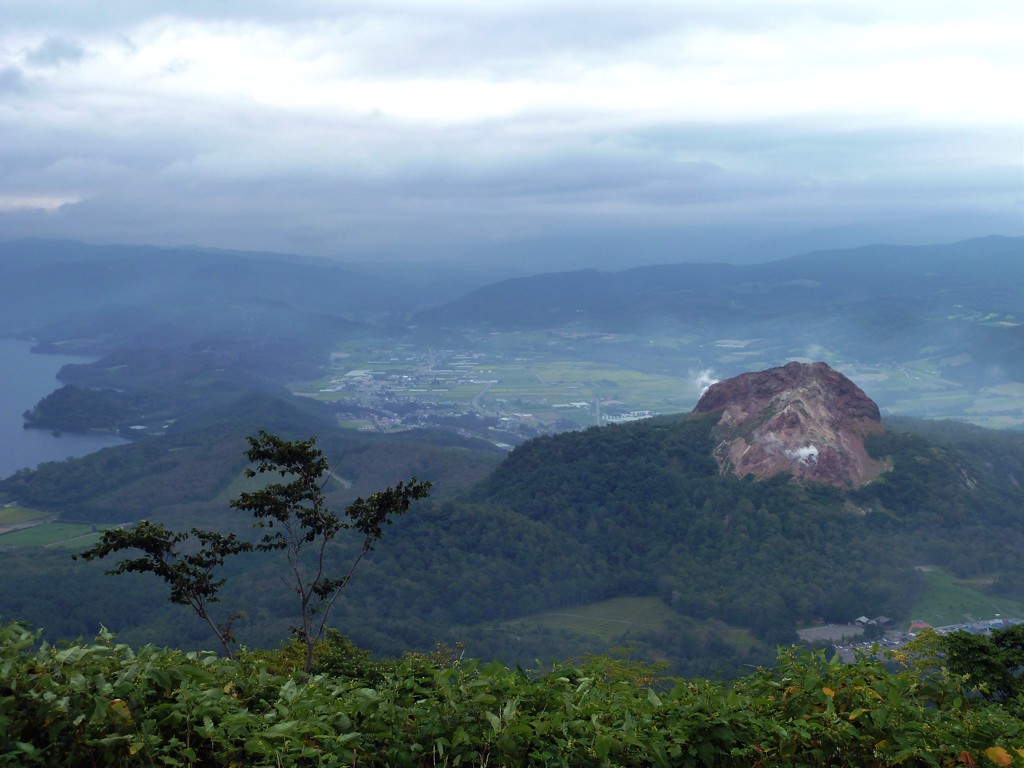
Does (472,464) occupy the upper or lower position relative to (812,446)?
lower

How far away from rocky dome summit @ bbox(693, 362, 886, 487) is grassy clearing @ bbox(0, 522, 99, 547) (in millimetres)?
61689

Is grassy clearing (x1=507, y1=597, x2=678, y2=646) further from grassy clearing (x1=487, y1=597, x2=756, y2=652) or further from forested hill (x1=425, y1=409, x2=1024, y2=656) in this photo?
forested hill (x1=425, y1=409, x2=1024, y2=656)

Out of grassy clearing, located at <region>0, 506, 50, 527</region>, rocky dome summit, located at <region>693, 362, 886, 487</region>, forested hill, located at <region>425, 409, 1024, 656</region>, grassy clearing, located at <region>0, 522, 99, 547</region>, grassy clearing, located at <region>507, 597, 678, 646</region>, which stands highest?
rocky dome summit, located at <region>693, 362, 886, 487</region>

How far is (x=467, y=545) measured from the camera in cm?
6456

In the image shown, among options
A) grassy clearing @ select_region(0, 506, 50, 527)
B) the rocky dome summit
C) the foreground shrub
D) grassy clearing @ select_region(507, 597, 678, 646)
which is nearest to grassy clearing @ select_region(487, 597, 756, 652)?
grassy clearing @ select_region(507, 597, 678, 646)

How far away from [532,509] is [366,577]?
1775 centimetres

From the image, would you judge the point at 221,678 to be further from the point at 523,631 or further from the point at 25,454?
the point at 25,454

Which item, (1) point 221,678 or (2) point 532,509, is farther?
(2) point 532,509

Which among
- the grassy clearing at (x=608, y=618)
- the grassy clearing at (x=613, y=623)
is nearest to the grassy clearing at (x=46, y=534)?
the grassy clearing at (x=613, y=623)

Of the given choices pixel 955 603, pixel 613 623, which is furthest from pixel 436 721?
pixel 955 603

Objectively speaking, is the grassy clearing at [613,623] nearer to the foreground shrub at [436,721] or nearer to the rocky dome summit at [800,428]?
the rocky dome summit at [800,428]

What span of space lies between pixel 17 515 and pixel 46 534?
14340 mm

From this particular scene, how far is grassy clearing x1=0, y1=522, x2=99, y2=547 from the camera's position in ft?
267

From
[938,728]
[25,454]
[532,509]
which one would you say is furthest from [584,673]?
[25,454]
